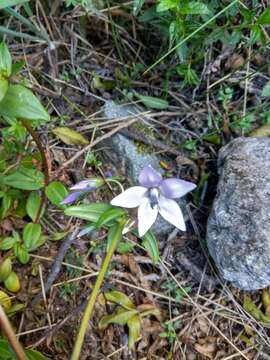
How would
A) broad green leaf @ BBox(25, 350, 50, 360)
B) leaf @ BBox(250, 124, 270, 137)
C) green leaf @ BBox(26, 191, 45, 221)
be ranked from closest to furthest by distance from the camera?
broad green leaf @ BBox(25, 350, 50, 360) < green leaf @ BBox(26, 191, 45, 221) < leaf @ BBox(250, 124, 270, 137)

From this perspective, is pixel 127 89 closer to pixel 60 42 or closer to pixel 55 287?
pixel 60 42

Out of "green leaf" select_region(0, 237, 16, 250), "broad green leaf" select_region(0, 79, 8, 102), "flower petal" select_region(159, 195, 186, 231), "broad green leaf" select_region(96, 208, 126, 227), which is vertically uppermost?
"broad green leaf" select_region(0, 79, 8, 102)

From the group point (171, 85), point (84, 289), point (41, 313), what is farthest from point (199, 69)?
point (41, 313)

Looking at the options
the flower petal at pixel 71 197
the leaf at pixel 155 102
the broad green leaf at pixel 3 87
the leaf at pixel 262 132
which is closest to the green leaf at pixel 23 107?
the broad green leaf at pixel 3 87

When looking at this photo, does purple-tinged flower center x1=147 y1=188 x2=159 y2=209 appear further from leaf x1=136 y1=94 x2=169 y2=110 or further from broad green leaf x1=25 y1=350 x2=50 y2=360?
leaf x1=136 y1=94 x2=169 y2=110

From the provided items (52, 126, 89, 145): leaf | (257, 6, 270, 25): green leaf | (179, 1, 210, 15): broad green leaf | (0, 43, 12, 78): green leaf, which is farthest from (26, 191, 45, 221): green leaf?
(257, 6, 270, 25): green leaf

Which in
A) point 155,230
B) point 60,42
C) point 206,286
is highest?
point 60,42

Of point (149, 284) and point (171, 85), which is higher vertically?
point (171, 85)
